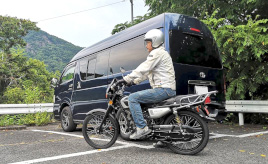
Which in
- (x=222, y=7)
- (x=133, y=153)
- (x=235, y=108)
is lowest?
(x=133, y=153)

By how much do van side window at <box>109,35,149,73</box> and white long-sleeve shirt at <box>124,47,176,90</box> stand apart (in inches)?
37.7

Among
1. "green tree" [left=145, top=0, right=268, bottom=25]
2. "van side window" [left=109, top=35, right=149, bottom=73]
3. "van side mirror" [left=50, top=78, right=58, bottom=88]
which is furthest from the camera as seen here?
"van side mirror" [left=50, top=78, right=58, bottom=88]

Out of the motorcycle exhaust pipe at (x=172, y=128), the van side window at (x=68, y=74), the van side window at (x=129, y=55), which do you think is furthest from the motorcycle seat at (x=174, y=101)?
the van side window at (x=68, y=74)

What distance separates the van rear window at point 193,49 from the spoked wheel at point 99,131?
161 centimetres

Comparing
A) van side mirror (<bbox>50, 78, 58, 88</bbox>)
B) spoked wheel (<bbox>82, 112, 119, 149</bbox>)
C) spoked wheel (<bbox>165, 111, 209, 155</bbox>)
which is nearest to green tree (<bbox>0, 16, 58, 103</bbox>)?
van side mirror (<bbox>50, 78, 58, 88</bbox>)

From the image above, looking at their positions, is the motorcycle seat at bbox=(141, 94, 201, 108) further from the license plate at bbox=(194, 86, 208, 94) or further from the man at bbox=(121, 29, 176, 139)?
the license plate at bbox=(194, 86, 208, 94)

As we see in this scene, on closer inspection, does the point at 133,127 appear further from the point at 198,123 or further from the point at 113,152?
the point at 198,123

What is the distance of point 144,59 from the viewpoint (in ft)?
16.9

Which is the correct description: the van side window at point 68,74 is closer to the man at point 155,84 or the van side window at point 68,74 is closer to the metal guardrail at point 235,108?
the metal guardrail at point 235,108

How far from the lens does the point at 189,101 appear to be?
3971mm

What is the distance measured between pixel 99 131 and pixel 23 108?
19.7ft

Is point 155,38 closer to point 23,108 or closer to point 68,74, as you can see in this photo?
point 68,74

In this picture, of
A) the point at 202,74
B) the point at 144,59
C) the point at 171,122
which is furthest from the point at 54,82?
Result: the point at 171,122

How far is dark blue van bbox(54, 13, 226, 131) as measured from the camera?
480cm
